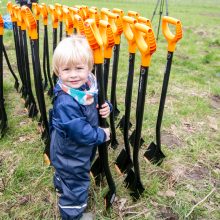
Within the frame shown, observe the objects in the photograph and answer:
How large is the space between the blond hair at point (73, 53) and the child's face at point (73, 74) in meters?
0.03

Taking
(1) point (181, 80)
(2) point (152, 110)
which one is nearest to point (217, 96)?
(1) point (181, 80)

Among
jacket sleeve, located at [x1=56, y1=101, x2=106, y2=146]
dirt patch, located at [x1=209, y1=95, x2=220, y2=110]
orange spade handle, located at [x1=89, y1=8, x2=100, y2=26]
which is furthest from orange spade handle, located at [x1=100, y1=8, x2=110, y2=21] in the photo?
dirt patch, located at [x1=209, y1=95, x2=220, y2=110]

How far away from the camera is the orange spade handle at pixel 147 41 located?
221cm

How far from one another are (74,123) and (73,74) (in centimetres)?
34

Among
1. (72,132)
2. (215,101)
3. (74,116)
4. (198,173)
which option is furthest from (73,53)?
(215,101)

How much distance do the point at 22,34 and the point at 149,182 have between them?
217cm

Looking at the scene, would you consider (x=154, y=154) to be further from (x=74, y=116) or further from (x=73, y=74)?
(x=73, y=74)

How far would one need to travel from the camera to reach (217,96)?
534cm

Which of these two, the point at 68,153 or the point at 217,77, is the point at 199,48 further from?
the point at 68,153

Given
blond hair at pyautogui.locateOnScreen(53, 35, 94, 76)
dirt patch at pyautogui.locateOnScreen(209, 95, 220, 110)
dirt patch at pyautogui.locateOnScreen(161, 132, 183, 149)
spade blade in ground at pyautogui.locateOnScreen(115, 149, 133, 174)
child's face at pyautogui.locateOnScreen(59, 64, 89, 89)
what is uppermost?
blond hair at pyautogui.locateOnScreen(53, 35, 94, 76)

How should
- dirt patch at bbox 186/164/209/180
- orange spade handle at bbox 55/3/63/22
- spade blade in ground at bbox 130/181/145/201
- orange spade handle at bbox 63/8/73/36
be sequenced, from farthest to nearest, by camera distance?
orange spade handle at bbox 55/3/63/22 < orange spade handle at bbox 63/8/73/36 < dirt patch at bbox 186/164/209/180 < spade blade in ground at bbox 130/181/145/201

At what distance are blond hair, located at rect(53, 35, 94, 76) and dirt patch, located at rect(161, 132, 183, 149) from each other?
1.98 m

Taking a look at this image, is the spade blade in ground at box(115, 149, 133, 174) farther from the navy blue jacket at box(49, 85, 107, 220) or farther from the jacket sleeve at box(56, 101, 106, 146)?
the jacket sleeve at box(56, 101, 106, 146)

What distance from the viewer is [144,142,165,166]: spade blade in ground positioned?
11.1 feet
